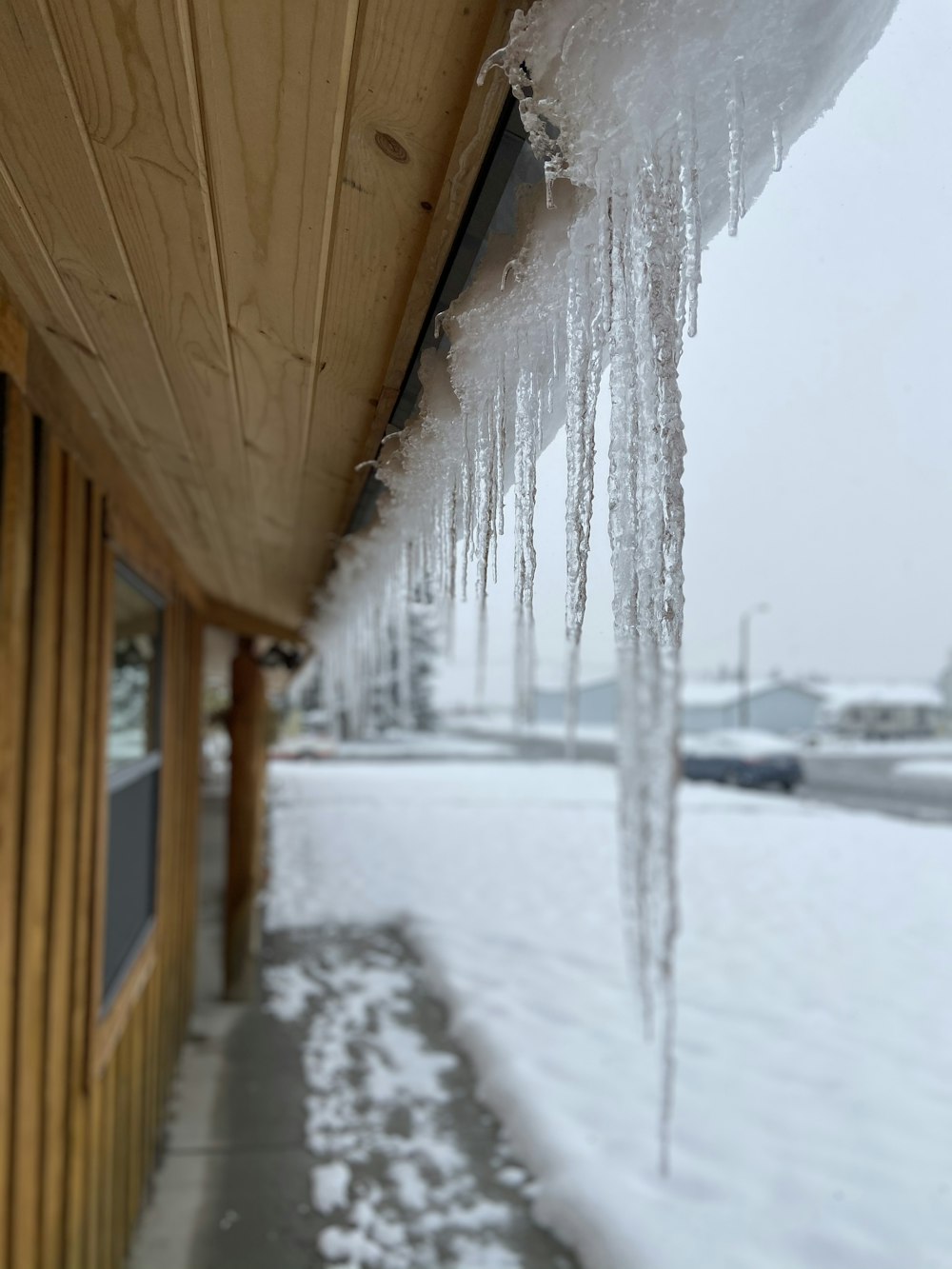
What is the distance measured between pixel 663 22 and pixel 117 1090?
7.46ft

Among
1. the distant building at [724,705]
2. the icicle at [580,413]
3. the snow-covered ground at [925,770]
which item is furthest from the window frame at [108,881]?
the distant building at [724,705]

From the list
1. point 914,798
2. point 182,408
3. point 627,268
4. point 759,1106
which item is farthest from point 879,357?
point 914,798

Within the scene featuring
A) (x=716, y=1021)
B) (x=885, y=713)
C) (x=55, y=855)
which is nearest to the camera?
(x=55, y=855)

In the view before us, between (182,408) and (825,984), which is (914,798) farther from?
(182,408)

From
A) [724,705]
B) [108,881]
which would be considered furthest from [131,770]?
[724,705]

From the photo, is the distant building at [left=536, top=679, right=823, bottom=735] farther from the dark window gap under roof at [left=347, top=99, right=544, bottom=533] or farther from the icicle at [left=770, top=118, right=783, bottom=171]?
the icicle at [left=770, top=118, right=783, bottom=171]

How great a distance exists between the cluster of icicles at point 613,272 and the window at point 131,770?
1405mm

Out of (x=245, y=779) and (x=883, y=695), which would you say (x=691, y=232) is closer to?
(x=245, y=779)

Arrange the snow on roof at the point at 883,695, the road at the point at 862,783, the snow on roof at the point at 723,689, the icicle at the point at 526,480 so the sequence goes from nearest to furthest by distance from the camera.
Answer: the icicle at the point at 526,480
the road at the point at 862,783
the snow on roof at the point at 723,689
the snow on roof at the point at 883,695

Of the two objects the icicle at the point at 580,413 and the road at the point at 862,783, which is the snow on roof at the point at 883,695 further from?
the icicle at the point at 580,413

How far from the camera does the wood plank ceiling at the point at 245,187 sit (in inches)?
21.7

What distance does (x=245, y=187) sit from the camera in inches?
27.2

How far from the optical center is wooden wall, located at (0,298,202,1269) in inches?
46.5

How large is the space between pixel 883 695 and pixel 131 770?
31.9m
